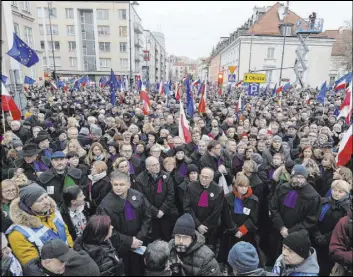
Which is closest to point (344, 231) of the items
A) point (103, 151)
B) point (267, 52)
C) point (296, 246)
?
point (296, 246)

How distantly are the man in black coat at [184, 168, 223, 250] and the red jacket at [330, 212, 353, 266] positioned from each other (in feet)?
5.24

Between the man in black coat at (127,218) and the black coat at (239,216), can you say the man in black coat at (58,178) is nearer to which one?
the man in black coat at (127,218)

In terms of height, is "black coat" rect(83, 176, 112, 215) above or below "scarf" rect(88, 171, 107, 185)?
below

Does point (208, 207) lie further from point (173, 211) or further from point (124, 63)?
point (124, 63)

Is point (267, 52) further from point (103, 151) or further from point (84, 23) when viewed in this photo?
point (103, 151)

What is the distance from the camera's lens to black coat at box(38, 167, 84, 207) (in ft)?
13.2

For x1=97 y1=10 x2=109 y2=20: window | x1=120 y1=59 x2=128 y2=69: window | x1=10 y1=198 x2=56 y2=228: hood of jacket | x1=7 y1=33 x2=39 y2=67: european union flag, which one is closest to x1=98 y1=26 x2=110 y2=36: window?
x1=97 y1=10 x2=109 y2=20: window

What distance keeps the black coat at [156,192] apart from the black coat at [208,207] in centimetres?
33

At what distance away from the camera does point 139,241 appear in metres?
3.46

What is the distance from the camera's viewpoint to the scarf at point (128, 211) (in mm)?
3510

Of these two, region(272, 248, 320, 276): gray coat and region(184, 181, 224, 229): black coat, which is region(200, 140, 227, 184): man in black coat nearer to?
region(184, 181, 224, 229): black coat

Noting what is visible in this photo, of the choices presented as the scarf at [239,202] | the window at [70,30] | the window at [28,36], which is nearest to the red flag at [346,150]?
the scarf at [239,202]

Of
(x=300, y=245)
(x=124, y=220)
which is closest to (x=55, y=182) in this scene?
(x=124, y=220)

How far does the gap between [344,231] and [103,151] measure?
4.05 metres
